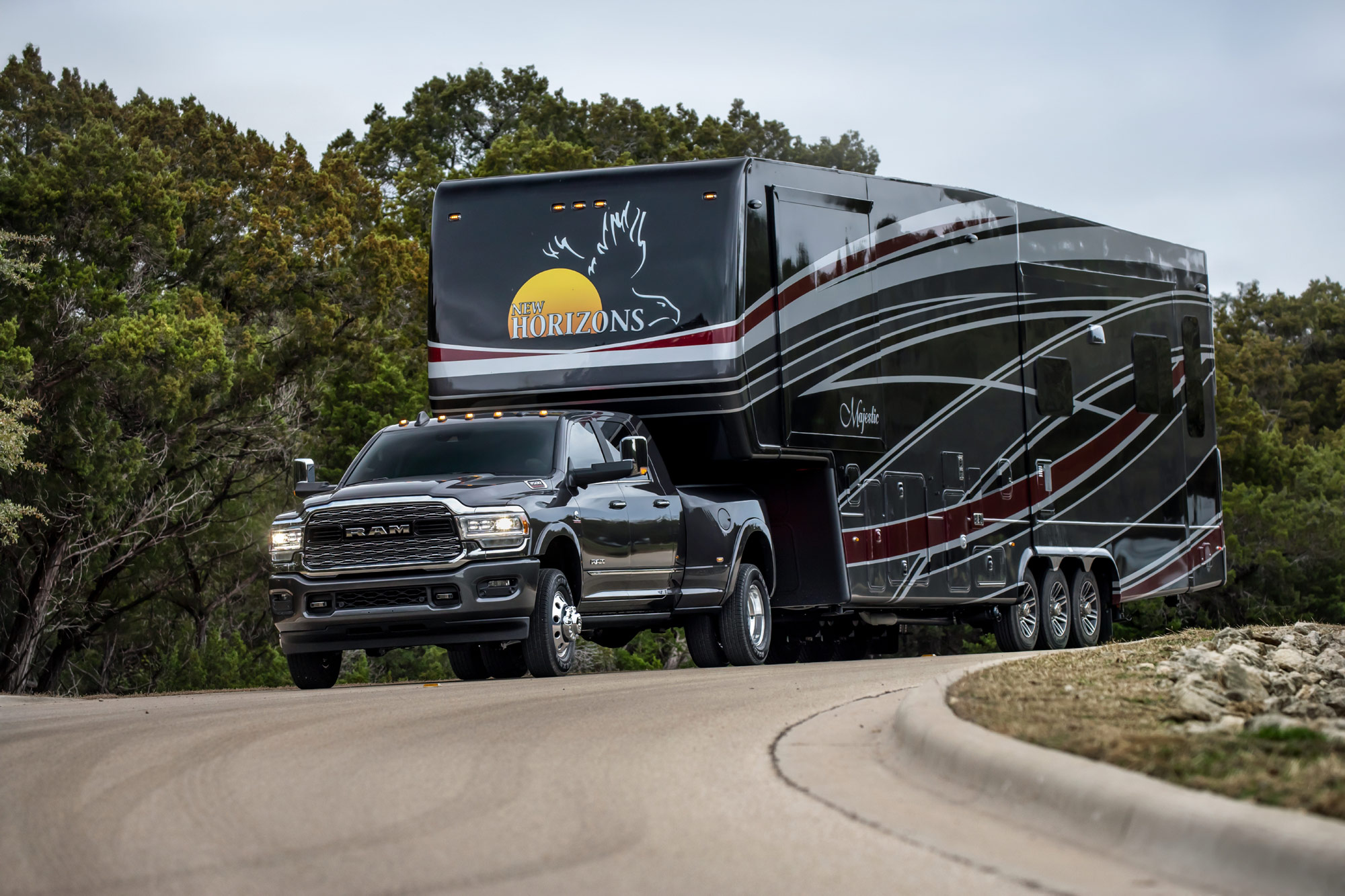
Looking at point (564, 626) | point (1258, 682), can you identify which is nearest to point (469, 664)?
point (564, 626)

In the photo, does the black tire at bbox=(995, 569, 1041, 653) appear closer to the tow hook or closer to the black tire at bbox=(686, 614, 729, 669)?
the black tire at bbox=(686, 614, 729, 669)

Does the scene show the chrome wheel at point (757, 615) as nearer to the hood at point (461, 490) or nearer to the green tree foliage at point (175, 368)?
the hood at point (461, 490)

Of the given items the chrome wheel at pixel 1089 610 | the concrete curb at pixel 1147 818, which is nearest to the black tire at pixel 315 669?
the concrete curb at pixel 1147 818

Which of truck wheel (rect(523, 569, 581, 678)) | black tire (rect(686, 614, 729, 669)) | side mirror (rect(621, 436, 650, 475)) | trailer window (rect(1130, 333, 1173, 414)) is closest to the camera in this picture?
truck wheel (rect(523, 569, 581, 678))

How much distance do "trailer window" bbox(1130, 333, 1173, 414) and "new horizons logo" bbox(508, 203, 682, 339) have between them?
8.45 meters

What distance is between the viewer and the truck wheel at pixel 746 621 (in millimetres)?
15320

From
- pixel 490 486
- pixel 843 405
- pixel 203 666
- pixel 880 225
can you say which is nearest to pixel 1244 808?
pixel 490 486

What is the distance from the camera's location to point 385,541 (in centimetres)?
1292

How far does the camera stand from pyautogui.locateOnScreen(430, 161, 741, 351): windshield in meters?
14.8

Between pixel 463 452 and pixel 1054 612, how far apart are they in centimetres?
842

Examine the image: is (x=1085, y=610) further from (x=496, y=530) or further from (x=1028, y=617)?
(x=496, y=530)

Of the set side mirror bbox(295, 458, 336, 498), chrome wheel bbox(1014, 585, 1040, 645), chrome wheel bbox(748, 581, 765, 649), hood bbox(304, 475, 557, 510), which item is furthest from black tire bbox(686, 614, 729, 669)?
chrome wheel bbox(1014, 585, 1040, 645)

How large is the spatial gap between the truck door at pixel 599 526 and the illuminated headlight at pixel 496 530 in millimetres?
818

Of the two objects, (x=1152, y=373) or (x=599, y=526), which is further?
(x=1152, y=373)
